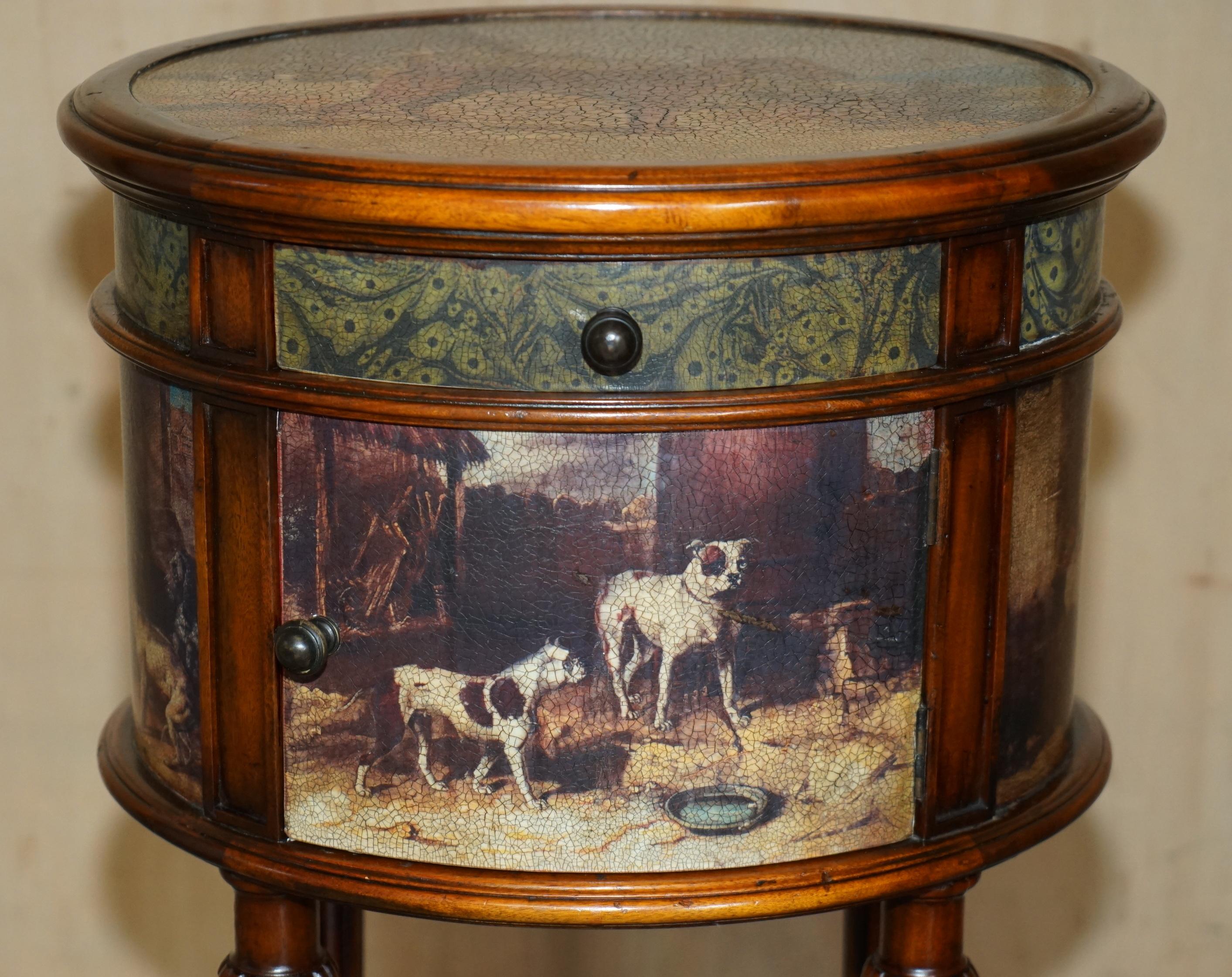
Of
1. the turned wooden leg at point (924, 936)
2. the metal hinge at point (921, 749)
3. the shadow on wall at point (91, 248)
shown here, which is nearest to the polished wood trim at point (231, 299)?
the metal hinge at point (921, 749)

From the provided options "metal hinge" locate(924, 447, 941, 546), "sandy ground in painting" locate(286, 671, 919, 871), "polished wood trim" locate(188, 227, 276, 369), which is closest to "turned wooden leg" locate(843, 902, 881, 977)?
"sandy ground in painting" locate(286, 671, 919, 871)

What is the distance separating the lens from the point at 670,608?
48.2 inches

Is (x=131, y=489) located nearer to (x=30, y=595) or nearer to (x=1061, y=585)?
(x=1061, y=585)

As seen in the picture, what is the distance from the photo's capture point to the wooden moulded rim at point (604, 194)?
1143 mm

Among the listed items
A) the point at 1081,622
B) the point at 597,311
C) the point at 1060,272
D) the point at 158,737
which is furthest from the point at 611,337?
the point at 1081,622

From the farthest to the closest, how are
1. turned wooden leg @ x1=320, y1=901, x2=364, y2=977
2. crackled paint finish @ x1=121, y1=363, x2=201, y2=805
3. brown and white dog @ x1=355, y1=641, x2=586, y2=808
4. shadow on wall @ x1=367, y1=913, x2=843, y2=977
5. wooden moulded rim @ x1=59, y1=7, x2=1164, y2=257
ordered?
shadow on wall @ x1=367, y1=913, x2=843, y2=977 < turned wooden leg @ x1=320, y1=901, x2=364, y2=977 < crackled paint finish @ x1=121, y1=363, x2=201, y2=805 < brown and white dog @ x1=355, y1=641, x2=586, y2=808 < wooden moulded rim @ x1=59, y1=7, x2=1164, y2=257

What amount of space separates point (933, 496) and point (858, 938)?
82 cm

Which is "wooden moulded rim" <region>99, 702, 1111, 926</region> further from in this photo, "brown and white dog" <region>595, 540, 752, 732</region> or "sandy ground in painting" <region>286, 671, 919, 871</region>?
"brown and white dog" <region>595, 540, 752, 732</region>

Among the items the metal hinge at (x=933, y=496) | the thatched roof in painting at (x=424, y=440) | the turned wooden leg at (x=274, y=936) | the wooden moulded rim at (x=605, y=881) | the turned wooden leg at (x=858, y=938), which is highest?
the thatched roof in painting at (x=424, y=440)

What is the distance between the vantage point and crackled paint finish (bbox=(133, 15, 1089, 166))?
1.28 m

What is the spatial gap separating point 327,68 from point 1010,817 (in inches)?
34.4

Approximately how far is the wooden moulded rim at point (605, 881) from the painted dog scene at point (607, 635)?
0.04 ft

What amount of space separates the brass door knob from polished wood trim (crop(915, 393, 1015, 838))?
0.43 metres

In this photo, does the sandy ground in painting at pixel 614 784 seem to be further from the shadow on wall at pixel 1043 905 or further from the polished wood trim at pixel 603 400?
the shadow on wall at pixel 1043 905
